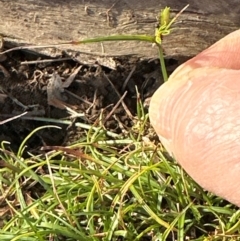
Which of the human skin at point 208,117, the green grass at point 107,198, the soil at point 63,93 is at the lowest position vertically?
the green grass at point 107,198

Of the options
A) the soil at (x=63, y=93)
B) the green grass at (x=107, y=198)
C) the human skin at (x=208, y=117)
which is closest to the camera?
the human skin at (x=208, y=117)

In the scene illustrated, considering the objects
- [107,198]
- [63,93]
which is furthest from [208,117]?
[63,93]

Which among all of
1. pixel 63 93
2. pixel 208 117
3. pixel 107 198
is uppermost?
pixel 208 117

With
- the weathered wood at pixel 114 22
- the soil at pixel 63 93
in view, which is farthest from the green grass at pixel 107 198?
the weathered wood at pixel 114 22

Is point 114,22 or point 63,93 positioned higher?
point 114,22

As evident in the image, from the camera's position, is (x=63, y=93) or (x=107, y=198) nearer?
(x=107, y=198)

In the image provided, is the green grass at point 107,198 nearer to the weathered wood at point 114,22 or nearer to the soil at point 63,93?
the soil at point 63,93

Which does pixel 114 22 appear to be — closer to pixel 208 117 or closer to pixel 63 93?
pixel 63 93

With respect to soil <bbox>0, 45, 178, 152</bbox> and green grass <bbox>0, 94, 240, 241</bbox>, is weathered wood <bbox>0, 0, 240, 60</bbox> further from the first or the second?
green grass <bbox>0, 94, 240, 241</bbox>
